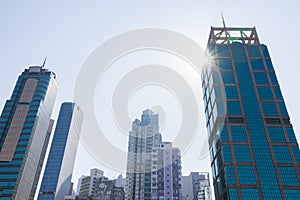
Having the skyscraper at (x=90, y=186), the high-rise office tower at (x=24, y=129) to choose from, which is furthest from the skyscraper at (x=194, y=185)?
the high-rise office tower at (x=24, y=129)

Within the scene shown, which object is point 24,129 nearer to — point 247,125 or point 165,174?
point 165,174

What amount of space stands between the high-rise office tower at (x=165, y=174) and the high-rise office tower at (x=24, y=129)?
150 feet

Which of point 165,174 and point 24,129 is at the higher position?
point 24,129

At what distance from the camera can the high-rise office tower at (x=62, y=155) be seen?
13662 centimetres

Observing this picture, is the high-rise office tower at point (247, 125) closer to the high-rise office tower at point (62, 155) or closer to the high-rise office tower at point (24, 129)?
the high-rise office tower at point (24, 129)

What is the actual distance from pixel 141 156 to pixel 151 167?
19253mm

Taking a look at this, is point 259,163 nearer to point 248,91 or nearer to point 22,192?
point 248,91

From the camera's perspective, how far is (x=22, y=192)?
88.9 meters

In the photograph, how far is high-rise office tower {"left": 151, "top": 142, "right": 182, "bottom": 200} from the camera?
79.3m

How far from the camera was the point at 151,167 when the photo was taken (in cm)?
8788

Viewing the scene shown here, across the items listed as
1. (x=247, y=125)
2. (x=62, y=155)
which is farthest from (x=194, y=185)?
(x=62, y=155)

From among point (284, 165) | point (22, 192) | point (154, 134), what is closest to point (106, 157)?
point (284, 165)

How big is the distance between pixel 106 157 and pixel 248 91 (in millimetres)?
63468

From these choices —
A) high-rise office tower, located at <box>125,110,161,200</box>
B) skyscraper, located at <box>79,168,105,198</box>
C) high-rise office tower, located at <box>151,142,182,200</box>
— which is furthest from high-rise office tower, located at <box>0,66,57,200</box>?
high-rise office tower, located at <box>151,142,182,200</box>
